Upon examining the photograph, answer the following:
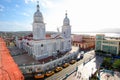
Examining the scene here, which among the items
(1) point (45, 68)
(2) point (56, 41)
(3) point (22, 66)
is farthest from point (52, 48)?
(3) point (22, 66)

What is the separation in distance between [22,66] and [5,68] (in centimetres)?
2497

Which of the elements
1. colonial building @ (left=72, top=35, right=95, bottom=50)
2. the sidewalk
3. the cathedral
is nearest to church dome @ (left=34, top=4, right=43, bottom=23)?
the cathedral

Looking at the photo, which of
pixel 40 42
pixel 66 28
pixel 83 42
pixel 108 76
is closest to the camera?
pixel 108 76

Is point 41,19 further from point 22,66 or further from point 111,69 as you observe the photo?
point 111,69

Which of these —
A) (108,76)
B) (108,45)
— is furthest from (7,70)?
(108,45)

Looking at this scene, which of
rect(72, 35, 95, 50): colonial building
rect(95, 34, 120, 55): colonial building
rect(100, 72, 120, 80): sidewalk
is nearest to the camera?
rect(100, 72, 120, 80): sidewalk

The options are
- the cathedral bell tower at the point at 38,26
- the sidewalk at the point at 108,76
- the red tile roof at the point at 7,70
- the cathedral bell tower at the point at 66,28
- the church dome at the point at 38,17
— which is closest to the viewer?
the red tile roof at the point at 7,70

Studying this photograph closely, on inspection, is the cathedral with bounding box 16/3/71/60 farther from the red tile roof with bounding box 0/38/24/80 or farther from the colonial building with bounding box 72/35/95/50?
the red tile roof with bounding box 0/38/24/80

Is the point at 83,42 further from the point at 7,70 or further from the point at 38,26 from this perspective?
the point at 7,70

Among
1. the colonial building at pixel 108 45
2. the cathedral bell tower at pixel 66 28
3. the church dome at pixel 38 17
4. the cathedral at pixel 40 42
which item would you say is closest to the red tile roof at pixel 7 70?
the cathedral at pixel 40 42

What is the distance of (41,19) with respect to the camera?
34.0m

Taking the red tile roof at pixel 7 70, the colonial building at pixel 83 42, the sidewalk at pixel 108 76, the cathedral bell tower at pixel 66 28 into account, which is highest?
the cathedral bell tower at pixel 66 28

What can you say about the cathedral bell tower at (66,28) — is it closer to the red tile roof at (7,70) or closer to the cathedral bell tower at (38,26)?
the cathedral bell tower at (38,26)

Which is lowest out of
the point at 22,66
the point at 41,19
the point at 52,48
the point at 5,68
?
the point at 22,66
